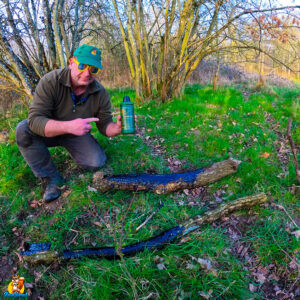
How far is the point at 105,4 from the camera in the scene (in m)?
6.66

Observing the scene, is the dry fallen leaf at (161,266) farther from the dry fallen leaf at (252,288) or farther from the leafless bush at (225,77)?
the leafless bush at (225,77)

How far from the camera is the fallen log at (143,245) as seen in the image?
8.02 feet

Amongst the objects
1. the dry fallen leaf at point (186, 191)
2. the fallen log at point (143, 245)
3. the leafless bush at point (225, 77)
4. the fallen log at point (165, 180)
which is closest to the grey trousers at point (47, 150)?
the fallen log at point (165, 180)

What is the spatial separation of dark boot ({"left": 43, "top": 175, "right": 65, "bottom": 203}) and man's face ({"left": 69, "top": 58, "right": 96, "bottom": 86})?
1.58 meters

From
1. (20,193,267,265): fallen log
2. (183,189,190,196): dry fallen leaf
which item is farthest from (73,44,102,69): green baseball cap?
(20,193,267,265): fallen log

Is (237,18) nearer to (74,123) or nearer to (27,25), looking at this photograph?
(74,123)

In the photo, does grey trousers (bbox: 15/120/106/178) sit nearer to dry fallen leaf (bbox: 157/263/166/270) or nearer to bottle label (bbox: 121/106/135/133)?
bottle label (bbox: 121/106/135/133)

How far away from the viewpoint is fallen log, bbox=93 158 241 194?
3.27 m

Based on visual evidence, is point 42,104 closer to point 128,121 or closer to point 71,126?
point 71,126

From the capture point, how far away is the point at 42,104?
3072mm

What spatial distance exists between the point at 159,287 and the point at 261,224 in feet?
5.18

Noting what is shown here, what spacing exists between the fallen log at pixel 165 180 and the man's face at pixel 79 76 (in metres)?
1.40

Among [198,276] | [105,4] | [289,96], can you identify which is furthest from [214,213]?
[105,4]

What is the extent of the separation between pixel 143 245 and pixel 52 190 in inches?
66.6
